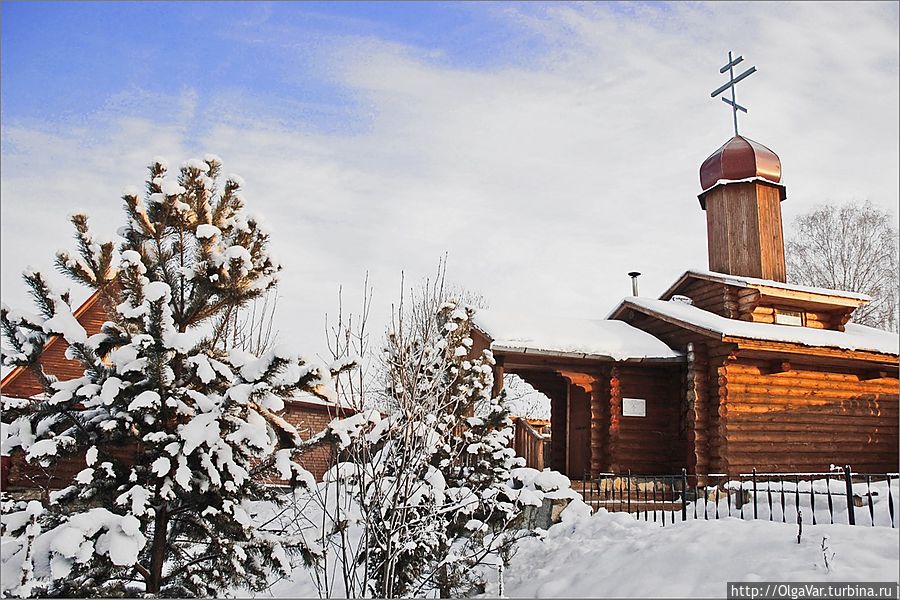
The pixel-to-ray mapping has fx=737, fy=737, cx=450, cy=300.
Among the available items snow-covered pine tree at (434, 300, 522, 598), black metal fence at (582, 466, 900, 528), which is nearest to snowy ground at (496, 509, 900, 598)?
snow-covered pine tree at (434, 300, 522, 598)

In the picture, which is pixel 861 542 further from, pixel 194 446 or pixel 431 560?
pixel 194 446

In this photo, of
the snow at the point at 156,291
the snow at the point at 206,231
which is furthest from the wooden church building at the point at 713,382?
the snow at the point at 156,291

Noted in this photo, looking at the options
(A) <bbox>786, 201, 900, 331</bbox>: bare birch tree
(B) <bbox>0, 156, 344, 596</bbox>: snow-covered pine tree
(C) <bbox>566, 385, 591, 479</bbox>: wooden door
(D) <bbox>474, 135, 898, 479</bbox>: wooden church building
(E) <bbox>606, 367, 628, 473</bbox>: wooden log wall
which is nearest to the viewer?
(B) <bbox>0, 156, 344, 596</bbox>: snow-covered pine tree

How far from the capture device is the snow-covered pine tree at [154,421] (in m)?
5.30

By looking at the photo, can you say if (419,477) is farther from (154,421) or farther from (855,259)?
(855,259)

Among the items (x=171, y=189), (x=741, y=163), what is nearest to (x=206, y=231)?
(x=171, y=189)

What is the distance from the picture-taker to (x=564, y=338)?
13.2 meters

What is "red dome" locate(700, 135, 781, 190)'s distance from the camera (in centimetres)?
1672

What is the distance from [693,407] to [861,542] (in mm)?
6989

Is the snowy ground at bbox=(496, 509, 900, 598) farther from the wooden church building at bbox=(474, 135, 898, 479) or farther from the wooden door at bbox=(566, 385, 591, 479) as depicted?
the wooden door at bbox=(566, 385, 591, 479)

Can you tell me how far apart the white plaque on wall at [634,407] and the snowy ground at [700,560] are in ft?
16.6

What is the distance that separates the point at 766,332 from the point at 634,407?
272 centimetres

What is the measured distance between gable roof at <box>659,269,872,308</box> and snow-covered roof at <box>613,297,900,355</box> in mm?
842

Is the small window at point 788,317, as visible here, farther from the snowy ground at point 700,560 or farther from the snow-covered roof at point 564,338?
the snowy ground at point 700,560
